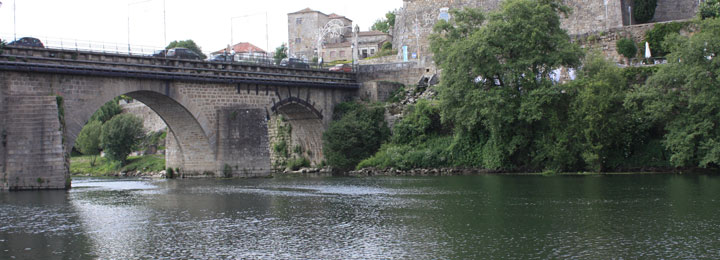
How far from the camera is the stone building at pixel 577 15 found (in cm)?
5022

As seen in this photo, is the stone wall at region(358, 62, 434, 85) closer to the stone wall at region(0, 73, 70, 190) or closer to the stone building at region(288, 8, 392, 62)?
the stone wall at region(0, 73, 70, 190)

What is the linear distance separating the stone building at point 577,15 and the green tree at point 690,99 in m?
12.6

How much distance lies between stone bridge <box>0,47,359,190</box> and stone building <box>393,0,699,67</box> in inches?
400

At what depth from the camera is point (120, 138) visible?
2173 inches

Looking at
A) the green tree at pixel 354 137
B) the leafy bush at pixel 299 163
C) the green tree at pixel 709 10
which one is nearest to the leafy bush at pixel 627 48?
the green tree at pixel 709 10

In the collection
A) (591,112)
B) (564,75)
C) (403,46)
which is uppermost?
(403,46)

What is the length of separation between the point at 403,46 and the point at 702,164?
33.3 m

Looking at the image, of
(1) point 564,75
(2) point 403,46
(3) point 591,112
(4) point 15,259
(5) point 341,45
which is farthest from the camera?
(5) point 341,45

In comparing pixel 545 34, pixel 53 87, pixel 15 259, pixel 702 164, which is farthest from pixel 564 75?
pixel 15 259

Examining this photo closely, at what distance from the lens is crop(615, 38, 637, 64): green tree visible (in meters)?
43.4

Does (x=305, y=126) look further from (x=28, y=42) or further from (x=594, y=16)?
(x=594, y=16)

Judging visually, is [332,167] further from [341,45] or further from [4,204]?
[341,45]

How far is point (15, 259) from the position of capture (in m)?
13.9

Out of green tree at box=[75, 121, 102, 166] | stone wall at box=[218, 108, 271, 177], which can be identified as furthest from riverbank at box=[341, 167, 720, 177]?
green tree at box=[75, 121, 102, 166]
